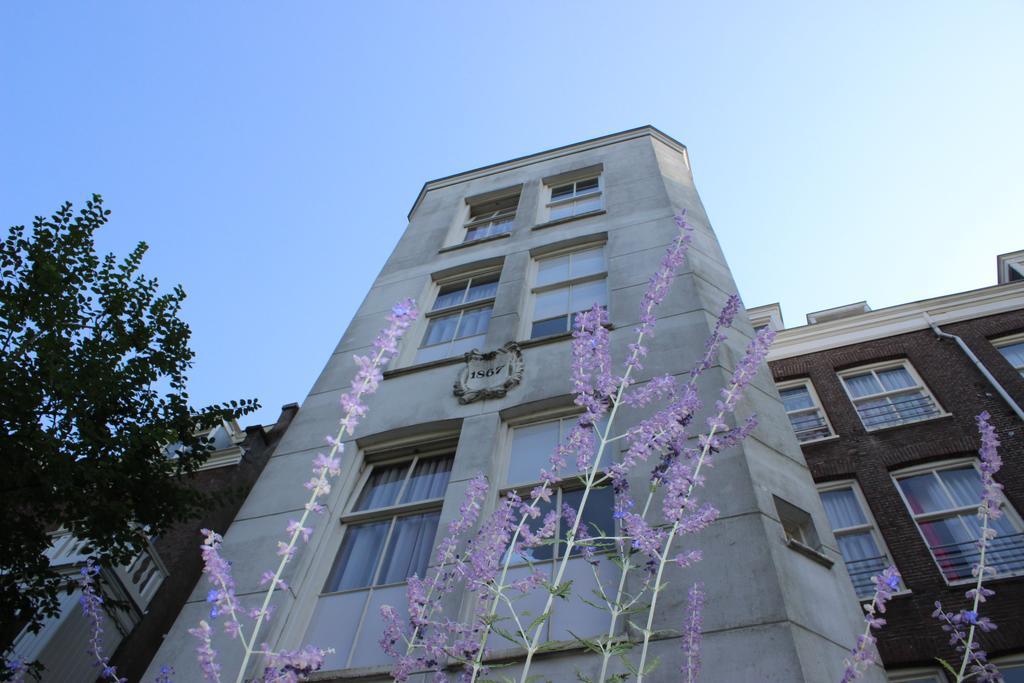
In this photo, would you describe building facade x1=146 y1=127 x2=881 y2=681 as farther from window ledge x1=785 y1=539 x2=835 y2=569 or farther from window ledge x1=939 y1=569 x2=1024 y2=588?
window ledge x1=939 y1=569 x2=1024 y2=588

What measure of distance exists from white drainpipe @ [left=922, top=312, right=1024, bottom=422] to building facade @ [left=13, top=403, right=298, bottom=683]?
1558 cm

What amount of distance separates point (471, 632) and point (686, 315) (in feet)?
20.6

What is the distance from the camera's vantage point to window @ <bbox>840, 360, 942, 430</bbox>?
15.7m

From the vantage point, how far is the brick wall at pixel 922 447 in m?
10.9

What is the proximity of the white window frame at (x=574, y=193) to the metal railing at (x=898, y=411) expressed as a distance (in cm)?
822

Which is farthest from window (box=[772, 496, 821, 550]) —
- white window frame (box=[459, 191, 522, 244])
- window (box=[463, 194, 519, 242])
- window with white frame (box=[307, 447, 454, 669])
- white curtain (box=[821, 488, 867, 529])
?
white window frame (box=[459, 191, 522, 244])

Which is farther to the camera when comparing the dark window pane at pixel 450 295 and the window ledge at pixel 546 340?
the dark window pane at pixel 450 295

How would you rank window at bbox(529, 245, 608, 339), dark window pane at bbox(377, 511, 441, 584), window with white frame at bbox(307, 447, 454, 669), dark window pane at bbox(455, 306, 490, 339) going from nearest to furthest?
1. window with white frame at bbox(307, 447, 454, 669)
2. dark window pane at bbox(377, 511, 441, 584)
3. window at bbox(529, 245, 608, 339)
4. dark window pane at bbox(455, 306, 490, 339)

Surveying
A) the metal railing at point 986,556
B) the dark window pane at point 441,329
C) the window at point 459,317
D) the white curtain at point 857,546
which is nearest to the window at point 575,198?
the window at point 459,317

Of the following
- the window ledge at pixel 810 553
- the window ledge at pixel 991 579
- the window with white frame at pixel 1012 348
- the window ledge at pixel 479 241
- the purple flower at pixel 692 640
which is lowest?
the purple flower at pixel 692 640

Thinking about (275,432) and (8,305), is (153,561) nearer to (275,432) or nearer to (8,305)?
(275,432)

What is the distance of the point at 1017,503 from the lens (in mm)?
12297

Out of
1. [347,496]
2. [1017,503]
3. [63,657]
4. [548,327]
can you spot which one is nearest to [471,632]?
[347,496]

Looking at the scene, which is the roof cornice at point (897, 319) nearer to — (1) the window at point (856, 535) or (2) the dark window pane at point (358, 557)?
(1) the window at point (856, 535)
